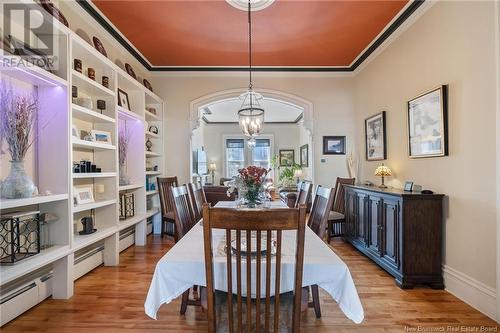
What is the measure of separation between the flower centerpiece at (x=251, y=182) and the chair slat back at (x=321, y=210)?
1.57 ft

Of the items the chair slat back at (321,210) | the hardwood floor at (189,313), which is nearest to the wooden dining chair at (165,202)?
the hardwood floor at (189,313)

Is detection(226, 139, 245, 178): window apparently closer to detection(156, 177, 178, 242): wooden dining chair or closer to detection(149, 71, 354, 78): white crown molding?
detection(149, 71, 354, 78): white crown molding

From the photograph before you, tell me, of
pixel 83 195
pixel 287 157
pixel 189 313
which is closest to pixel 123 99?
pixel 83 195

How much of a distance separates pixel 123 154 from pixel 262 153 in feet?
23.8

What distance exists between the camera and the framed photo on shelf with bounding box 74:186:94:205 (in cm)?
292

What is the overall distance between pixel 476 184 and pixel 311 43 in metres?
2.85

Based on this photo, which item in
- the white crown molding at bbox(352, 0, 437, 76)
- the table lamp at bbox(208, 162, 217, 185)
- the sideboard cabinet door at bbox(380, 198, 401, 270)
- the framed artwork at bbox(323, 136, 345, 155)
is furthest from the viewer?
the table lamp at bbox(208, 162, 217, 185)

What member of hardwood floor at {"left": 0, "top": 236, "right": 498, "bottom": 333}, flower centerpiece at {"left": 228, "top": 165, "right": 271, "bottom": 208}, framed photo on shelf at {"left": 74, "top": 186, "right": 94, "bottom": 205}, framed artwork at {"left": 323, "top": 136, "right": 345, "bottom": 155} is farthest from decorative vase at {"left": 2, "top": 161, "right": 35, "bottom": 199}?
framed artwork at {"left": 323, "top": 136, "right": 345, "bottom": 155}

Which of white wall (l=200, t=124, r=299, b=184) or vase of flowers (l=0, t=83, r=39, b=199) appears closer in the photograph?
vase of flowers (l=0, t=83, r=39, b=199)

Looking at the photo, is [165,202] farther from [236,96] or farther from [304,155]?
[304,155]

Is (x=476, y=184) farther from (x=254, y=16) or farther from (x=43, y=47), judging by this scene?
(x=43, y=47)

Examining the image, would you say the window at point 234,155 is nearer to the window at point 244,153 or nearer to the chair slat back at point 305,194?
the window at point 244,153

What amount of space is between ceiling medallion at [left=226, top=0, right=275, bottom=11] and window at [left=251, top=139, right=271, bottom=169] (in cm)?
761

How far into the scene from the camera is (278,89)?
5301 millimetres
